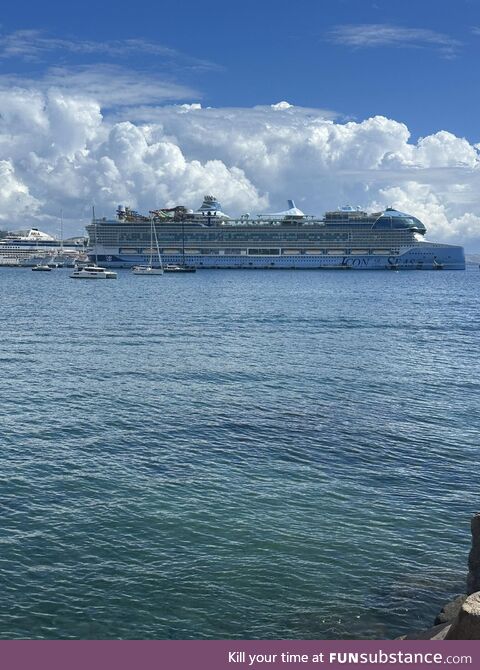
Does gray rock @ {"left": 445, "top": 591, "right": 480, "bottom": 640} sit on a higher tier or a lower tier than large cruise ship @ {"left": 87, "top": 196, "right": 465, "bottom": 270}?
lower

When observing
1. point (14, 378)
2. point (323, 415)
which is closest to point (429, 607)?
point (323, 415)

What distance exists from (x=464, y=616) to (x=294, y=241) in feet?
594

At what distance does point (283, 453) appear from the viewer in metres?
23.2

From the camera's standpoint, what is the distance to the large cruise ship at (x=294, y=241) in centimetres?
18750

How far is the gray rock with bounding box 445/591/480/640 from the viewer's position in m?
9.27

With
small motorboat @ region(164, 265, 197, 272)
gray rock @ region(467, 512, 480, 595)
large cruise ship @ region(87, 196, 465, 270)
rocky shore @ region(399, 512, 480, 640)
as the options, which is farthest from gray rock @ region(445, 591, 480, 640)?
large cruise ship @ region(87, 196, 465, 270)

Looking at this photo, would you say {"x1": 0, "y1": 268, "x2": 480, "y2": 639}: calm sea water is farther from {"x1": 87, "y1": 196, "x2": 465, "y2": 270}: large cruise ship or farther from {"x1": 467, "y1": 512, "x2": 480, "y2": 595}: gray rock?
{"x1": 87, "y1": 196, "x2": 465, "y2": 270}: large cruise ship

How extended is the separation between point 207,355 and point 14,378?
43.4 feet

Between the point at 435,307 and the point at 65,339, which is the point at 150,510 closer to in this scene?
the point at 65,339

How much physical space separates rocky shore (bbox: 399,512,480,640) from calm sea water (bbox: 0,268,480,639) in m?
0.87

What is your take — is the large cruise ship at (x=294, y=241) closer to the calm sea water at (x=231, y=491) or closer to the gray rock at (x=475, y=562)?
the calm sea water at (x=231, y=491)

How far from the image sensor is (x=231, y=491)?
19.7m

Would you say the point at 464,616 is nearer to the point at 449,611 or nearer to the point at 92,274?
the point at 449,611

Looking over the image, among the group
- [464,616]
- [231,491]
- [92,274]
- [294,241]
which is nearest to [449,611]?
[464,616]
